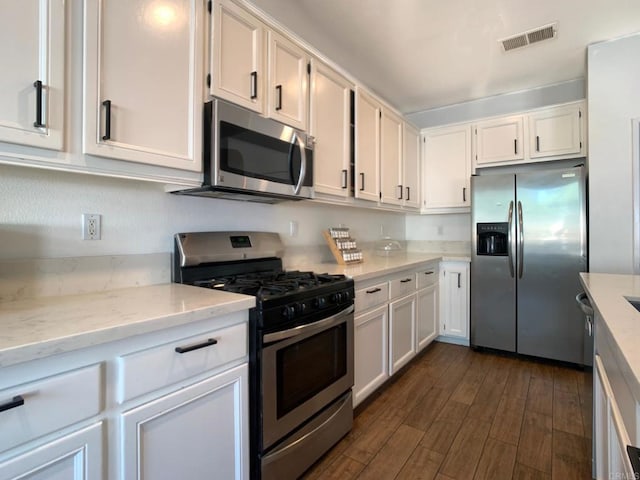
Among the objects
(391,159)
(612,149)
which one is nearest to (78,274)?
(391,159)

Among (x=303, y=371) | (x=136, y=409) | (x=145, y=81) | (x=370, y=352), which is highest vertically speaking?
(x=145, y=81)

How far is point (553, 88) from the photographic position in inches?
127

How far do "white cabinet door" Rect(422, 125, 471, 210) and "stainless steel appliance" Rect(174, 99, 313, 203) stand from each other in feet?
7.26

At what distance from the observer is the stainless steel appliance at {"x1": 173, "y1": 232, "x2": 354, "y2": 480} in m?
1.34

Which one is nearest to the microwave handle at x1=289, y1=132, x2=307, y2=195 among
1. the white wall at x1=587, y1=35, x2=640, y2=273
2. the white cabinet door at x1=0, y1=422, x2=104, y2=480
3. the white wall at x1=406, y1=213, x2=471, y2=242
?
the white cabinet door at x1=0, y1=422, x2=104, y2=480

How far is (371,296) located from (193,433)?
4.29 feet

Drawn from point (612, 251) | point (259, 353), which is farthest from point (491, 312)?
point (259, 353)

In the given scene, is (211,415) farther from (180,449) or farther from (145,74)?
(145,74)

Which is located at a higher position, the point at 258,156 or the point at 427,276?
the point at 258,156

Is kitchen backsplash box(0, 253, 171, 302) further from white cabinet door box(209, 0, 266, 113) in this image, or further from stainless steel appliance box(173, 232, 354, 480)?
white cabinet door box(209, 0, 266, 113)

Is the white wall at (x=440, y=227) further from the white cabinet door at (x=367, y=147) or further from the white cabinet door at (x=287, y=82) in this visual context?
the white cabinet door at (x=287, y=82)

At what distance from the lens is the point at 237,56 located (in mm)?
1641

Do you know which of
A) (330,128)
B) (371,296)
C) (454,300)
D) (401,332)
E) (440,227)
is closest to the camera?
(371,296)

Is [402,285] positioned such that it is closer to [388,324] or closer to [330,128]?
[388,324]
